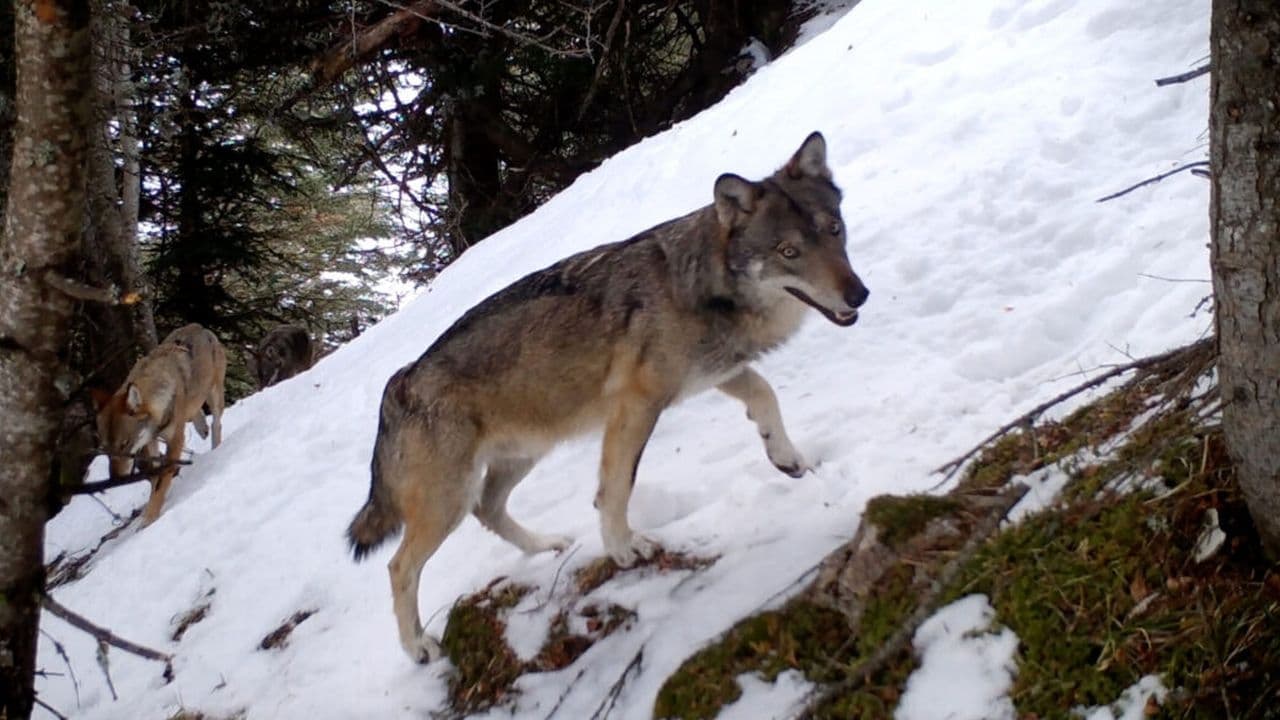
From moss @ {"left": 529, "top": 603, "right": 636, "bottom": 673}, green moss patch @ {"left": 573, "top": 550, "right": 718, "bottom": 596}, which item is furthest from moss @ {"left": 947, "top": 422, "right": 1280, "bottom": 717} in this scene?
moss @ {"left": 529, "top": 603, "right": 636, "bottom": 673}

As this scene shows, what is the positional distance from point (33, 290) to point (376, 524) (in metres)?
2.10

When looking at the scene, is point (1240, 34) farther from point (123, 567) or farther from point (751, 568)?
point (123, 567)

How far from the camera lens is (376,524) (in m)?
5.50

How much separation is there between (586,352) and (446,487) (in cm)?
107

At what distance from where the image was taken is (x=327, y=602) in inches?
249

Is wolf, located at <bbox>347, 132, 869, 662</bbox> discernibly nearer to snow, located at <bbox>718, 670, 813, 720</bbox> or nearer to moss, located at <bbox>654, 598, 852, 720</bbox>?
moss, located at <bbox>654, 598, 852, 720</bbox>

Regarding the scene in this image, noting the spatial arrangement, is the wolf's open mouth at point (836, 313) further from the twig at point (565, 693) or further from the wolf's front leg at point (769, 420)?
the twig at point (565, 693)

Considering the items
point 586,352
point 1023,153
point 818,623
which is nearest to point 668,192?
point 1023,153

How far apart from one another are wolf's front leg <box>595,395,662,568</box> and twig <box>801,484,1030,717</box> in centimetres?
170

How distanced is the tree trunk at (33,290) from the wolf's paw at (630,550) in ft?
9.09

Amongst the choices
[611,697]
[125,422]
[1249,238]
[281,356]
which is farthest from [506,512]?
[281,356]

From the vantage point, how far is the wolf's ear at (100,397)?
440 inches

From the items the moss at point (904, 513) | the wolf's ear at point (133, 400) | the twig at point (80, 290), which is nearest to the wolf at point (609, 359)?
the moss at point (904, 513)

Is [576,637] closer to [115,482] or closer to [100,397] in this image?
[115,482]
